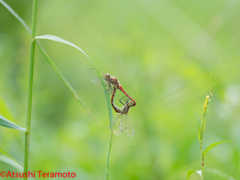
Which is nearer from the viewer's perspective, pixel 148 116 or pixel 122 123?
pixel 122 123

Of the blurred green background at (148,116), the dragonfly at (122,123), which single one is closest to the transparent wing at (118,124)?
the dragonfly at (122,123)

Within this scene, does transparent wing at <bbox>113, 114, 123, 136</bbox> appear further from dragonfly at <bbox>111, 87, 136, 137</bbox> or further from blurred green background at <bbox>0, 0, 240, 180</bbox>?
blurred green background at <bbox>0, 0, 240, 180</bbox>

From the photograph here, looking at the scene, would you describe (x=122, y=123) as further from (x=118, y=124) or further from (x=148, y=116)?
(x=148, y=116)

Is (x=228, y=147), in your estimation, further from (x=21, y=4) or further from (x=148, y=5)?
(x=21, y=4)

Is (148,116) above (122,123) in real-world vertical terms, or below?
above

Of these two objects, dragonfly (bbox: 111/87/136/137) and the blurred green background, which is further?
the blurred green background

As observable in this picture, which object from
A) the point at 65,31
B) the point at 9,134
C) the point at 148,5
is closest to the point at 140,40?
the point at 148,5

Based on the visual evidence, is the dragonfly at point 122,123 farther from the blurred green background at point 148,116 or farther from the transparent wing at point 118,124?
the blurred green background at point 148,116

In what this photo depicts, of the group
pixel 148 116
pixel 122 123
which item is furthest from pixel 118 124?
pixel 148 116

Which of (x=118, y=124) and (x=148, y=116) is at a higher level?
(x=148, y=116)

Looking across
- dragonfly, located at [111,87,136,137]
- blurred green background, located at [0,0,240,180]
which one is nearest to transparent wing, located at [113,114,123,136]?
dragonfly, located at [111,87,136,137]

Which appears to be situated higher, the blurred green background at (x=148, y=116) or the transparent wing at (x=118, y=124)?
the blurred green background at (x=148, y=116)
